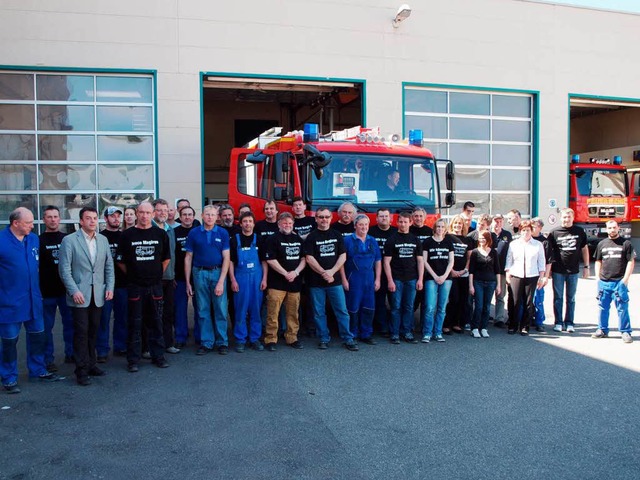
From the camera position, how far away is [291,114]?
22.5 meters

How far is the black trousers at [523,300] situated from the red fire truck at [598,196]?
1062 centimetres

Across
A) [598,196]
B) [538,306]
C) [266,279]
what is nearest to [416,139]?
[538,306]

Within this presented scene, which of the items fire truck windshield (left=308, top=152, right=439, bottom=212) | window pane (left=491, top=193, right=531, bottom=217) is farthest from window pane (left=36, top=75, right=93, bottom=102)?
window pane (left=491, top=193, right=531, bottom=217)

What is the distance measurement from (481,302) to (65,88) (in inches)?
424

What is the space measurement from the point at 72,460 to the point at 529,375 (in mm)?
4662

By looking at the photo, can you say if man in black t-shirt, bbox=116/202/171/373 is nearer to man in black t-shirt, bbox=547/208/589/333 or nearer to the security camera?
man in black t-shirt, bbox=547/208/589/333

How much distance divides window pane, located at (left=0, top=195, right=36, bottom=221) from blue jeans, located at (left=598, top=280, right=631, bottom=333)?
12064 mm

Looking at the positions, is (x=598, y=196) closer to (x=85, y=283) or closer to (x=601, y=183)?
(x=601, y=183)

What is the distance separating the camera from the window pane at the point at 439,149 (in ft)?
52.3

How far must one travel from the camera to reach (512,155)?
1700 centimetres

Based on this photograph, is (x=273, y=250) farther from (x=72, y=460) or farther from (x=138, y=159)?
(x=138, y=159)

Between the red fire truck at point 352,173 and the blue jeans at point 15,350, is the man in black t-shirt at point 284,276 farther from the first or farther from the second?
the blue jeans at point 15,350

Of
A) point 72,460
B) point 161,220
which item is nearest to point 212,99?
point 161,220

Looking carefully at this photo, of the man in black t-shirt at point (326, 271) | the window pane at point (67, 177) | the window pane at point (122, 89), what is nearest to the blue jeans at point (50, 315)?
the man in black t-shirt at point (326, 271)
